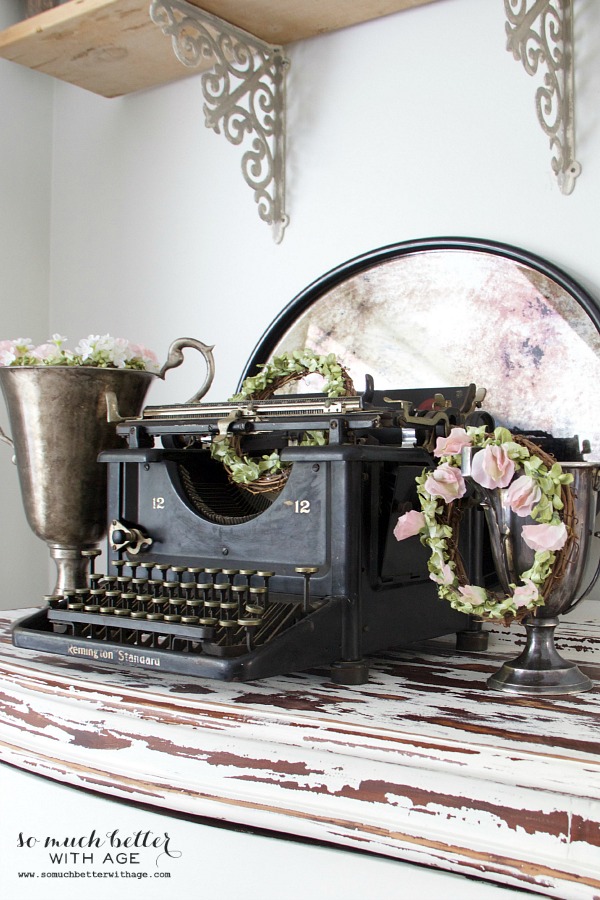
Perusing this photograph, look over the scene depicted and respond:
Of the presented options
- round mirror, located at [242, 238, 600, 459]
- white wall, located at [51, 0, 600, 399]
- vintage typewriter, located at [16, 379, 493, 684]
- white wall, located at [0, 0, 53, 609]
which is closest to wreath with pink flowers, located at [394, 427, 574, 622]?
vintage typewriter, located at [16, 379, 493, 684]

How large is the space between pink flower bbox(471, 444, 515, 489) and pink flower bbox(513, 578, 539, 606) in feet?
0.42

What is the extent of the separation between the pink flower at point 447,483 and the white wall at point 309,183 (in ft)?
2.37

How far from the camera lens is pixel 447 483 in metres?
1.21

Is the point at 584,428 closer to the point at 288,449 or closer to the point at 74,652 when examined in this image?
the point at 288,449

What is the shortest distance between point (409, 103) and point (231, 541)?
126 cm

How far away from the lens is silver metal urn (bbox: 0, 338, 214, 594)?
1779 mm

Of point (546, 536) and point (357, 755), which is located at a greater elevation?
point (546, 536)

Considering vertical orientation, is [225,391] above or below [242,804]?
above

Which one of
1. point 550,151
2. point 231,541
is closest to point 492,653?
point 231,541

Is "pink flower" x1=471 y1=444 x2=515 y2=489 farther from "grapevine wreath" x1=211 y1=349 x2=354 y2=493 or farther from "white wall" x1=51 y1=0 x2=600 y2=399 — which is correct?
"white wall" x1=51 y1=0 x2=600 y2=399

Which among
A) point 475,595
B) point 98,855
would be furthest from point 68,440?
point 475,595

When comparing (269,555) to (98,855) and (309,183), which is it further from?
(309,183)

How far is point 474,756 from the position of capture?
97 centimetres

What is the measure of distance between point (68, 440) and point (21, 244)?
4.10 feet
